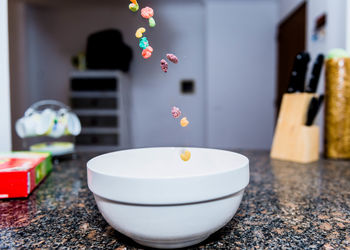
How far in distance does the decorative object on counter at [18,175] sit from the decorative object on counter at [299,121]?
81 centimetres

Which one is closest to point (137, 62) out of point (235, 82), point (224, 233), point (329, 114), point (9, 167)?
point (235, 82)

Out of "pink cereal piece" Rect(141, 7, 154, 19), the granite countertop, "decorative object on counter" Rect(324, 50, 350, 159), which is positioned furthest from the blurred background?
"pink cereal piece" Rect(141, 7, 154, 19)

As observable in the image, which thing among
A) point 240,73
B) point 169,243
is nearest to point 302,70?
point 169,243

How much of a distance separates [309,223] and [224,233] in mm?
149

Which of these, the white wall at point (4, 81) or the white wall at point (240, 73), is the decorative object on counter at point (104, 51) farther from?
the white wall at point (4, 81)

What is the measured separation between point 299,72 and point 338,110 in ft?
0.70

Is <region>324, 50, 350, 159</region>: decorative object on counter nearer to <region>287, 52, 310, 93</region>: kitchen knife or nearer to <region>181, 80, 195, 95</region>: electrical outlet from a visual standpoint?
<region>287, 52, 310, 93</region>: kitchen knife

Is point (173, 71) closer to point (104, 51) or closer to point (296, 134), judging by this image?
point (104, 51)

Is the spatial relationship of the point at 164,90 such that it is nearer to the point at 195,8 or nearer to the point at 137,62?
the point at 137,62

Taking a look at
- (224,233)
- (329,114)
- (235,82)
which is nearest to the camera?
(224,233)

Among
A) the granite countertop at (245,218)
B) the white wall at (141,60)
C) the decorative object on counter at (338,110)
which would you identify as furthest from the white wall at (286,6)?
the granite countertop at (245,218)

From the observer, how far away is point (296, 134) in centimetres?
101

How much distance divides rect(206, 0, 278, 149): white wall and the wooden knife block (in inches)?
96.3

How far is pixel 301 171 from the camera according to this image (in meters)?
0.85
